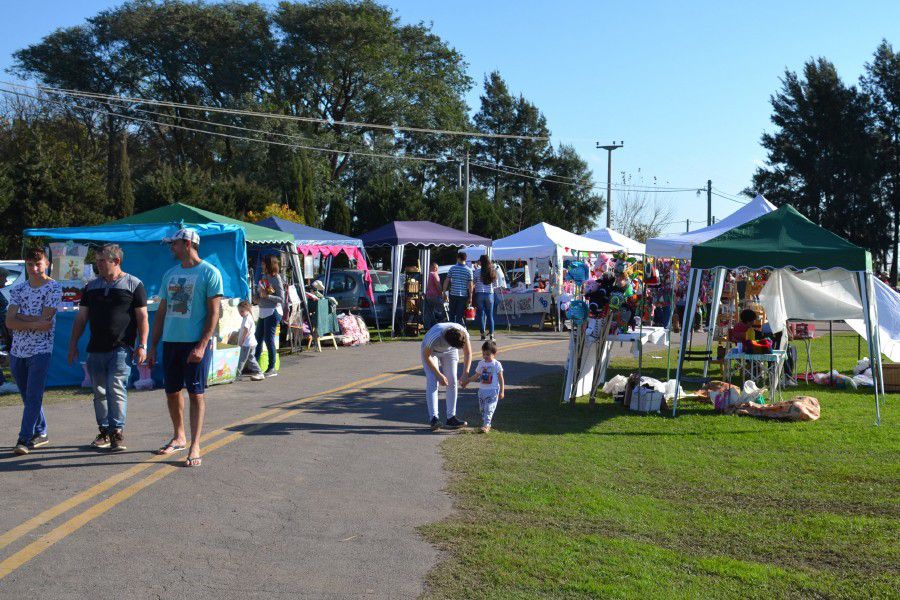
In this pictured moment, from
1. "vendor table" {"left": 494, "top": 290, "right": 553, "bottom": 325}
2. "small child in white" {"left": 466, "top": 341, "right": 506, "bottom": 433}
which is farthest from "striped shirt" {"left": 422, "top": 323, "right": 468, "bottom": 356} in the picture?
"vendor table" {"left": 494, "top": 290, "right": 553, "bottom": 325}

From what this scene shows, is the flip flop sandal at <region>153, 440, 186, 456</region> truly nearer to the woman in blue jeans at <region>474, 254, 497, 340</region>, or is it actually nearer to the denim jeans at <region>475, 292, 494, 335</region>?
the woman in blue jeans at <region>474, 254, 497, 340</region>

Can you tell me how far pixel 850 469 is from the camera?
8.30 m

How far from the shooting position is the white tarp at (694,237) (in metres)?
16.1

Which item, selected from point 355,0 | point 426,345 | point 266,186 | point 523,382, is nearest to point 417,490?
point 426,345

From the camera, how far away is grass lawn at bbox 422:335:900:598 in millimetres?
5207

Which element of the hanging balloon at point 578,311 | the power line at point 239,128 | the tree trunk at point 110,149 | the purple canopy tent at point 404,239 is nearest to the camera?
the hanging balloon at point 578,311

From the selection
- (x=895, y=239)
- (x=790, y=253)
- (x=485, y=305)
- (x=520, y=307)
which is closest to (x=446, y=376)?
(x=790, y=253)

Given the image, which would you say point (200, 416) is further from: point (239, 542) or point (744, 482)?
point (744, 482)

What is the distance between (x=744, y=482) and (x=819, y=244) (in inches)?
173

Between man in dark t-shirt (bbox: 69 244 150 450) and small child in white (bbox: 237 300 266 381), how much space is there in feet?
18.9

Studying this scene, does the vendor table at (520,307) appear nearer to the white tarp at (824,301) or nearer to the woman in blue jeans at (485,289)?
the woman in blue jeans at (485,289)

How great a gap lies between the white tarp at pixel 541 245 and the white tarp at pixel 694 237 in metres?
9.23

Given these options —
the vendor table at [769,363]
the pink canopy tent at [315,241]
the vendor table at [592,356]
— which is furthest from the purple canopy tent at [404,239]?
the vendor table at [769,363]

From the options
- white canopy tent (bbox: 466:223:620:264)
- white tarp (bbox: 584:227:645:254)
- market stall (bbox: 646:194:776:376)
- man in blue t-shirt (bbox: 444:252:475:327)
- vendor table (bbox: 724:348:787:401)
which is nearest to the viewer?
vendor table (bbox: 724:348:787:401)
